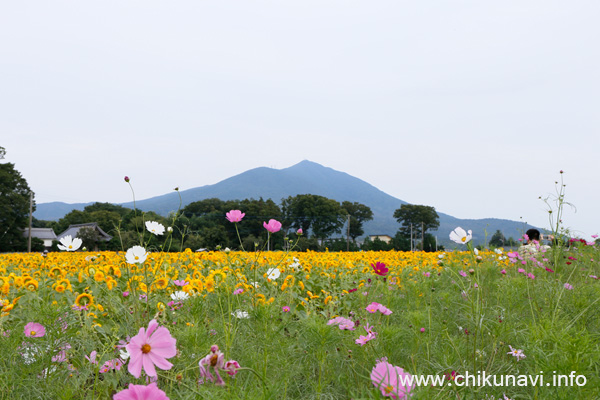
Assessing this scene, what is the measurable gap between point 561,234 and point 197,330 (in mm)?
3419

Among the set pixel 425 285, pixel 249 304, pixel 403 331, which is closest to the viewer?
pixel 403 331

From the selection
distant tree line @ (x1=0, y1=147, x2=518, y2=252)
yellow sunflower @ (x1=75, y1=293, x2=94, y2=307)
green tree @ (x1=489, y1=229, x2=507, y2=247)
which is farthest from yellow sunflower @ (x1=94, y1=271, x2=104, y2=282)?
distant tree line @ (x1=0, y1=147, x2=518, y2=252)

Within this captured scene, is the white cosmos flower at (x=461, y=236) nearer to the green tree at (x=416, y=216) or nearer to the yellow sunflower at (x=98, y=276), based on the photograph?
the yellow sunflower at (x=98, y=276)

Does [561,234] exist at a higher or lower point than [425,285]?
higher

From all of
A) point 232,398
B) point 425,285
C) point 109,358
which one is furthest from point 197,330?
point 425,285

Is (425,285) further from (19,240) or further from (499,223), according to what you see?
(499,223)

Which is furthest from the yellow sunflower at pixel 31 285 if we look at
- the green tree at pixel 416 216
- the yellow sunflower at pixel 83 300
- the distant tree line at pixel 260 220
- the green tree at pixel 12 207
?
the green tree at pixel 416 216

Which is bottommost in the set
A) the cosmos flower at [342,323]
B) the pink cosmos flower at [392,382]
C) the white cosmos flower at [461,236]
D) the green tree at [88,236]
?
the green tree at [88,236]

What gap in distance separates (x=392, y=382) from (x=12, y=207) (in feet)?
131

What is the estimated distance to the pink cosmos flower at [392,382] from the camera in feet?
3.56

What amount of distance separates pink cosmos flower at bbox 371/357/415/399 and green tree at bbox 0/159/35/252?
123 ft

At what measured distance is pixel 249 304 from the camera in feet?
9.90

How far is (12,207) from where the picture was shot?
3372 centimetres

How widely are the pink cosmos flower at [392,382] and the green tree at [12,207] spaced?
37.4m
